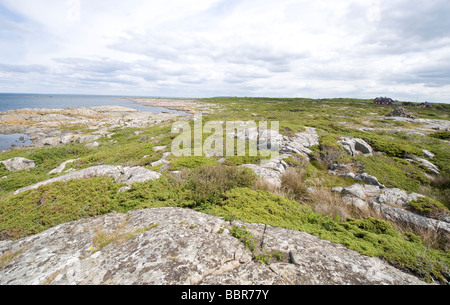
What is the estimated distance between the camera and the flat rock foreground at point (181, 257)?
310 cm

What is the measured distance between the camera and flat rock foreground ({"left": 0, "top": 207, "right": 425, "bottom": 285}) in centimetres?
310

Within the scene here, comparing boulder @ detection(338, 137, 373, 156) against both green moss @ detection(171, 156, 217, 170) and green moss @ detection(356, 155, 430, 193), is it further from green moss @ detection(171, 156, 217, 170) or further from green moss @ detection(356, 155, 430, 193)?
green moss @ detection(171, 156, 217, 170)

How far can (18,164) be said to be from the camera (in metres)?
14.9

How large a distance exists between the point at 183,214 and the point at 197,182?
1.81 meters

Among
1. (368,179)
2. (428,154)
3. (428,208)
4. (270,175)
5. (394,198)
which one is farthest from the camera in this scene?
(428,154)

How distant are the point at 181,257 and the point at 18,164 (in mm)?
19357

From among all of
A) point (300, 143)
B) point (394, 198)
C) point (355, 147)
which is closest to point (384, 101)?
point (355, 147)

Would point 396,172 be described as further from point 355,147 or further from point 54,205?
point 54,205

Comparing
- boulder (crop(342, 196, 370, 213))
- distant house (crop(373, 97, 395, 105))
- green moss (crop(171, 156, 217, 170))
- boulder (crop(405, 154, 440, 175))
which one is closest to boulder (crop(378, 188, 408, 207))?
boulder (crop(342, 196, 370, 213))

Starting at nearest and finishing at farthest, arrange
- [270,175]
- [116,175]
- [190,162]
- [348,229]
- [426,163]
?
[348,229] < [116,175] < [270,175] < [190,162] < [426,163]

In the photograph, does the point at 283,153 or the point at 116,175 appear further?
the point at 283,153

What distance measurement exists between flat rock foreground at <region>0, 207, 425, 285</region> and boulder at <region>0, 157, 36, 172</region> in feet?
48.3

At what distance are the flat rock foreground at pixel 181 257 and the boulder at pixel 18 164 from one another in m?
14.7

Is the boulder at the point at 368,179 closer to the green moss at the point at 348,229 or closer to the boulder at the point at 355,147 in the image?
the boulder at the point at 355,147
